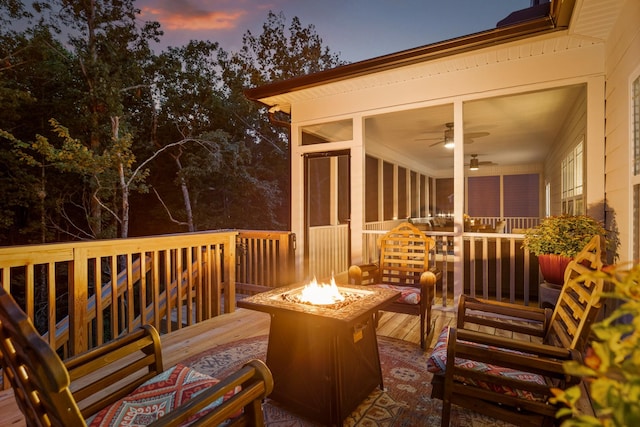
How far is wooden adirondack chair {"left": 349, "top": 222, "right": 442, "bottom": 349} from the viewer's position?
2.99 meters

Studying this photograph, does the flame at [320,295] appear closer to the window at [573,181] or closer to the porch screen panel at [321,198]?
the window at [573,181]

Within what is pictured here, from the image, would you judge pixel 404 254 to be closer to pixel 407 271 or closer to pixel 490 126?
pixel 407 271

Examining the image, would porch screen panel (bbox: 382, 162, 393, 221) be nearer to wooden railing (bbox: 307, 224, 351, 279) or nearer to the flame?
wooden railing (bbox: 307, 224, 351, 279)

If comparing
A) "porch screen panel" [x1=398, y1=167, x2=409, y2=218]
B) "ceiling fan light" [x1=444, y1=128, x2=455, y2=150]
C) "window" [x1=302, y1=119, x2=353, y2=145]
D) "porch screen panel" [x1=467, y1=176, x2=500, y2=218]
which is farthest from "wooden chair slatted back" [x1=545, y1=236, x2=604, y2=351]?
"porch screen panel" [x1=467, y1=176, x2=500, y2=218]

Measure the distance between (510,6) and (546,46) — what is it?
2352 centimetres

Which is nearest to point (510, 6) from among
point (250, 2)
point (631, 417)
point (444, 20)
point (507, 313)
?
point (444, 20)

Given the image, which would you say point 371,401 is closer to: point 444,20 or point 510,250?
point 510,250

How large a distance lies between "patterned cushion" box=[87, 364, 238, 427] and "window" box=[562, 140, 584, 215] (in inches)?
193

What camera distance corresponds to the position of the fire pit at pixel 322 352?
1.91 metres

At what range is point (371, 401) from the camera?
2203 mm

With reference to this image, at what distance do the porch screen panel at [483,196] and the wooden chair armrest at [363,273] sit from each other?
1003cm

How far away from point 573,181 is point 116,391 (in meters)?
6.29

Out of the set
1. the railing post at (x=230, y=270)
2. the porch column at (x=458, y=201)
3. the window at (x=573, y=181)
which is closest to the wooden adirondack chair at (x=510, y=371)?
the porch column at (x=458, y=201)

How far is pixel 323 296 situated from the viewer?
7.22ft
